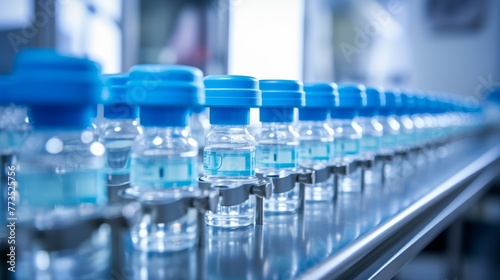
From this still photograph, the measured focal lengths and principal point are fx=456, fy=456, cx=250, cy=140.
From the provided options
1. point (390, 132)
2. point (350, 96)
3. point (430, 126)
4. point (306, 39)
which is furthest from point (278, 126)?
point (306, 39)

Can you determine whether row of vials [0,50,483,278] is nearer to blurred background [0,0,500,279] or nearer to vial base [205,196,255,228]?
vial base [205,196,255,228]

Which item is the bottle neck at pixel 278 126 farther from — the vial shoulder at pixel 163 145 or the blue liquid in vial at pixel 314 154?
the vial shoulder at pixel 163 145

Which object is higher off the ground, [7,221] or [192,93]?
[192,93]

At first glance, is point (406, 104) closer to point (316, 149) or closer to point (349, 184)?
point (349, 184)

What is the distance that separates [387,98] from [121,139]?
955 millimetres

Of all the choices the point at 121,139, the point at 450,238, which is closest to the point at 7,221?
the point at 121,139

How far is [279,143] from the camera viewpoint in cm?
113

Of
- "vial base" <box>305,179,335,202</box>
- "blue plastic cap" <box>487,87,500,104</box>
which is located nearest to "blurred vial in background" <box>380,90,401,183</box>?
"vial base" <box>305,179,335,202</box>

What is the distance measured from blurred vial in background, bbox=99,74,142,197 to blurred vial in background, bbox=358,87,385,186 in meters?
0.71

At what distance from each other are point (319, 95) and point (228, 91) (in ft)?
1.21

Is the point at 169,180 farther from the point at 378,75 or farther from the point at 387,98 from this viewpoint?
the point at 378,75

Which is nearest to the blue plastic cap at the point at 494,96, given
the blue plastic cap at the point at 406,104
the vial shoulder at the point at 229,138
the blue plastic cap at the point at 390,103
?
the blue plastic cap at the point at 406,104

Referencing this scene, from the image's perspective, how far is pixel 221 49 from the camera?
5461 mm

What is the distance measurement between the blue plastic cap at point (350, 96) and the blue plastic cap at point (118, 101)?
1.93ft
